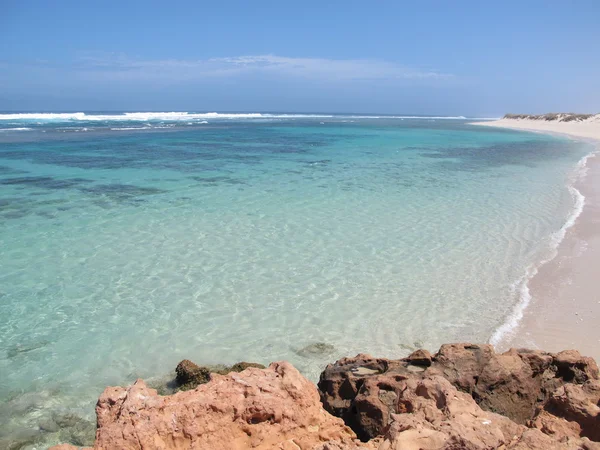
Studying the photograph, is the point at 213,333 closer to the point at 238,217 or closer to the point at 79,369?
the point at 79,369

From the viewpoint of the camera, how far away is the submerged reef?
7.70 feet

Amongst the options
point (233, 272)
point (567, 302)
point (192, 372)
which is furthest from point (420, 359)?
point (233, 272)

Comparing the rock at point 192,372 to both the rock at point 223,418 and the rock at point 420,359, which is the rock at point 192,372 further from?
the rock at point 420,359

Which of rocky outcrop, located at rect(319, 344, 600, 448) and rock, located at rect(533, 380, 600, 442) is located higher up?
rock, located at rect(533, 380, 600, 442)

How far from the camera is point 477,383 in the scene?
3273 mm

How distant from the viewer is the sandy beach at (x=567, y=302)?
5.02m

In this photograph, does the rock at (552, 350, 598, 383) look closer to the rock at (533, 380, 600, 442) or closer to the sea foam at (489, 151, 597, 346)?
the rock at (533, 380, 600, 442)

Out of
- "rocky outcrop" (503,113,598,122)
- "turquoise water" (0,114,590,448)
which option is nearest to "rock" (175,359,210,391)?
"turquoise water" (0,114,590,448)

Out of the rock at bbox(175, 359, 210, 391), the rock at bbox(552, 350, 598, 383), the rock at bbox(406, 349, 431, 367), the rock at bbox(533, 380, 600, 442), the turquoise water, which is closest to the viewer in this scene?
the rock at bbox(533, 380, 600, 442)

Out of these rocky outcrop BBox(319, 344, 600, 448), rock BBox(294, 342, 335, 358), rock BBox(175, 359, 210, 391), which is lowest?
rock BBox(294, 342, 335, 358)

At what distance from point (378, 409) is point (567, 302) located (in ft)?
13.8

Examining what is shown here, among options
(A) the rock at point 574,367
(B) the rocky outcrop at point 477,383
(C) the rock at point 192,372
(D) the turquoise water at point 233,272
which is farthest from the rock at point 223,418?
(A) the rock at point 574,367

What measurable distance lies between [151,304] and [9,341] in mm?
1545

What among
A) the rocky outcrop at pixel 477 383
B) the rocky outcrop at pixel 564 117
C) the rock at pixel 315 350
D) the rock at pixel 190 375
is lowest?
the rock at pixel 315 350
